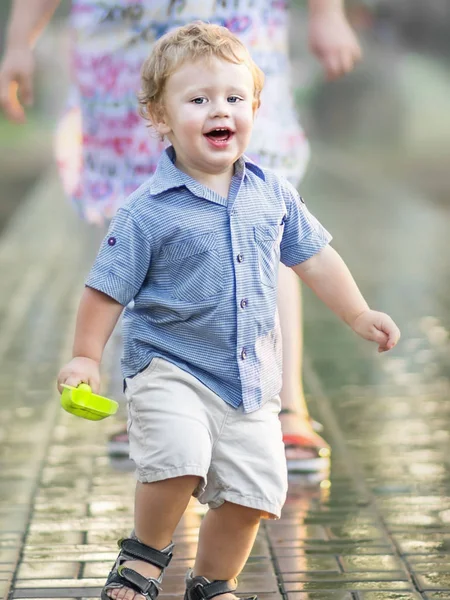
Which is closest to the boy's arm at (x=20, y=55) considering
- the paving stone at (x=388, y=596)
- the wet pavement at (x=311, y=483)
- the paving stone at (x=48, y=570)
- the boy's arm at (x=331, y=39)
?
the boy's arm at (x=331, y=39)

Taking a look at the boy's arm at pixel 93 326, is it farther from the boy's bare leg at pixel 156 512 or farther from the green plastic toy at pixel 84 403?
the boy's bare leg at pixel 156 512

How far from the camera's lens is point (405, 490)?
4309 millimetres

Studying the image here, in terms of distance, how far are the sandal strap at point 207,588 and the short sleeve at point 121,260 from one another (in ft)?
2.31

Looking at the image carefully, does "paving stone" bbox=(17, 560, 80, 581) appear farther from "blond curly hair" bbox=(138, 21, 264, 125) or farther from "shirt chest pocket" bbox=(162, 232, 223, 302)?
"blond curly hair" bbox=(138, 21, 264, 125)

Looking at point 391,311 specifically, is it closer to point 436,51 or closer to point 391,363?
point 391,363

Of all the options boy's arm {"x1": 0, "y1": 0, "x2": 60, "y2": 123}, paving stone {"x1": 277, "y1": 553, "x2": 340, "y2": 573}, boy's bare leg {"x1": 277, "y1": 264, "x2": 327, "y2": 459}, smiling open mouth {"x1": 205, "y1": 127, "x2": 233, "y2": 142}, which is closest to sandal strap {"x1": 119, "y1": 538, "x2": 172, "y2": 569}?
paving stone {"x1": 277, "y1": 553, "x2": 340, "y2": 573}

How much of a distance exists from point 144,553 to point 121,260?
70 centimetres

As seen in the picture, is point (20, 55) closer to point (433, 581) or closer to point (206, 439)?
point (206, 439)

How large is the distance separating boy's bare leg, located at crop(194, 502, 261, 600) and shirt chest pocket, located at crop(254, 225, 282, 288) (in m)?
0.55

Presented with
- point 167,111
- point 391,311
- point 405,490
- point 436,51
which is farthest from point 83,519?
point 436,51

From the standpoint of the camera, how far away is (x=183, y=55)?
3.13m

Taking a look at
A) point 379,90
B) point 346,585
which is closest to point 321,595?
point 346,585

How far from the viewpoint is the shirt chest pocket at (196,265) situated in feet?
10.4

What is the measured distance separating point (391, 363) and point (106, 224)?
2.06 meters
